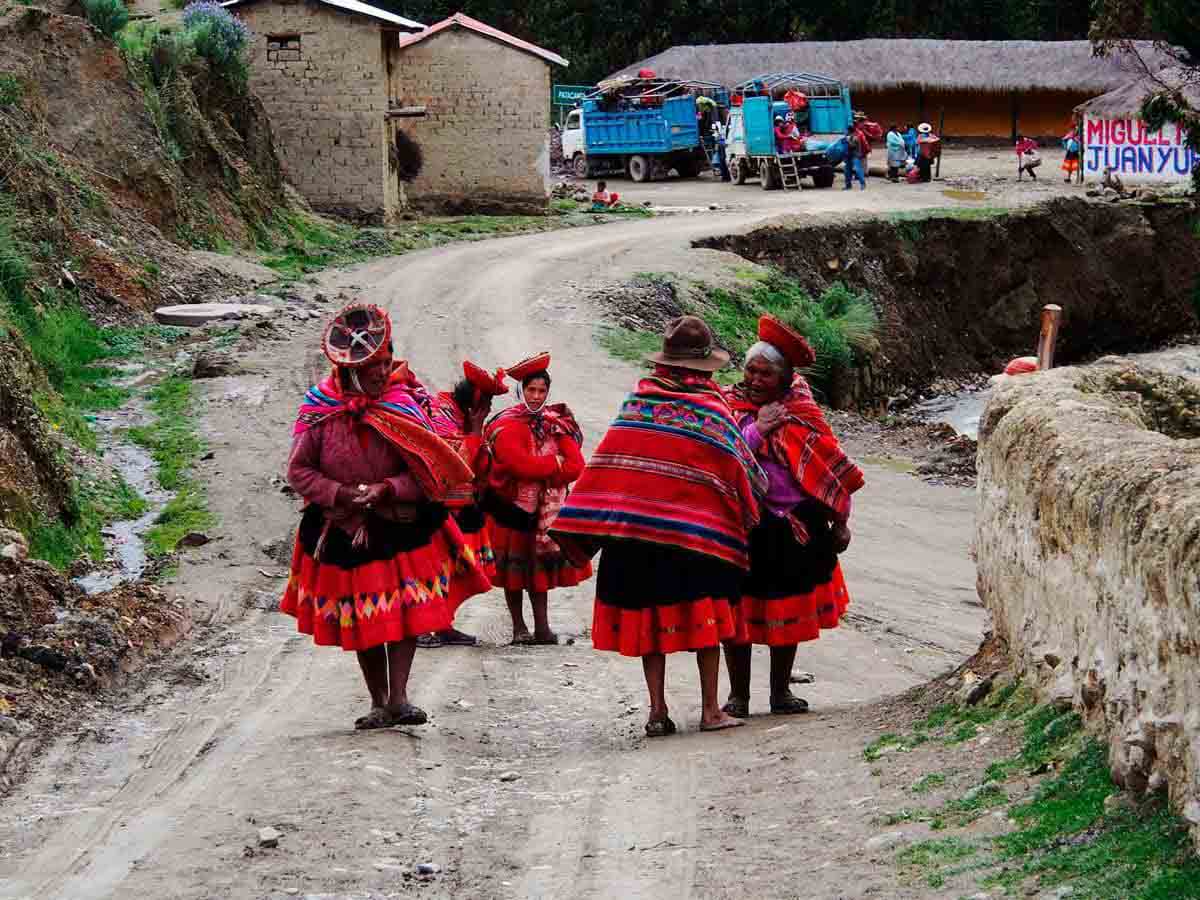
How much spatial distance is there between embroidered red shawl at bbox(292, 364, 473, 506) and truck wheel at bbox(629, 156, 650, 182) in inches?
1461

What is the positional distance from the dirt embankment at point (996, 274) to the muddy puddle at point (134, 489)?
1321 centimetres

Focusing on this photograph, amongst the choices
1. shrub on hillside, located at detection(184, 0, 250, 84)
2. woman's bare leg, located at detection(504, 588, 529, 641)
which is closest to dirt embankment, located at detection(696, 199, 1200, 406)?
shrub on hillside, located at detection(184, 0, 250, 84)

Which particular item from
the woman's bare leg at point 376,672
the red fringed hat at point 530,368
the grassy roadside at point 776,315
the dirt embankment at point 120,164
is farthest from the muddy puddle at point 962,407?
the woman's bare leg at point 376,672

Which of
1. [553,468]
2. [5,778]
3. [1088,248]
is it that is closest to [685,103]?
[1088,248]

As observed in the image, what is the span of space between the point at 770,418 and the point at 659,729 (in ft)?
4.72

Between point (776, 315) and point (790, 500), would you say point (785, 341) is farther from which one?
point (776, 315)

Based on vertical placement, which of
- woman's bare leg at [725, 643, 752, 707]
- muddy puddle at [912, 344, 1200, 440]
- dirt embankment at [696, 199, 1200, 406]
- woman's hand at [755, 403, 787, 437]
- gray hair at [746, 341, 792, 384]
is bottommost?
muddy puddle at [912, 344, 1200, 440]

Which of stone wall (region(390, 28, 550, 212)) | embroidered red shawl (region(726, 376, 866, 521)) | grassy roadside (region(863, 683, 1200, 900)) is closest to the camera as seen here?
grassy roadside (region(863, 683, 1200, 900))

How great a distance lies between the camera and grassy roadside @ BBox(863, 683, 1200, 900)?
4.47 metres

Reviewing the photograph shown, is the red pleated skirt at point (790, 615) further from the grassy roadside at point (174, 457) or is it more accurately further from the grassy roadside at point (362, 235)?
the grassy roadside at point (362, 235)

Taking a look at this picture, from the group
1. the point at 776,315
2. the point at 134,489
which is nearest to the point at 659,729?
the point at 134,489

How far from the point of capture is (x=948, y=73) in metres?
51.8

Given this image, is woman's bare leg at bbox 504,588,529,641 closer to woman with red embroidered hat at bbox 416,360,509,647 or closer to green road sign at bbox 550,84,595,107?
woman with red embroidered hat at bbox 416,360,509,647

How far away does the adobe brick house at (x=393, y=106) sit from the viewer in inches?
1266
